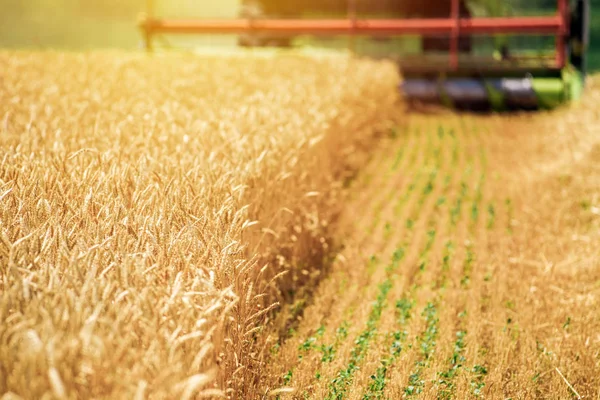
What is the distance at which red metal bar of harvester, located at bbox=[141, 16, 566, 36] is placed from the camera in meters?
12.6

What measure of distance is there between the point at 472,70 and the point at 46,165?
1039cm

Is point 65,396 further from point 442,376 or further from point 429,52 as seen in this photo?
point 429,52

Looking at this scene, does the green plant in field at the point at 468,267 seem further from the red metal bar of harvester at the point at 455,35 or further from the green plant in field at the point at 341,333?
the red metal bar of harvester at the point at 455,35

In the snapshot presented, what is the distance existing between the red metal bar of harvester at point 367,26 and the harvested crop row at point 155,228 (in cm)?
530

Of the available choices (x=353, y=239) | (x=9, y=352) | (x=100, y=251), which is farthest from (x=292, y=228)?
(x=9, y=352)

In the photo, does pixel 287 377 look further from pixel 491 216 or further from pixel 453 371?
pixel 491 216

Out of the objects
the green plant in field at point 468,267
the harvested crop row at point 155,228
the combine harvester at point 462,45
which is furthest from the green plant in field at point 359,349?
the combine harvester at point 462,45

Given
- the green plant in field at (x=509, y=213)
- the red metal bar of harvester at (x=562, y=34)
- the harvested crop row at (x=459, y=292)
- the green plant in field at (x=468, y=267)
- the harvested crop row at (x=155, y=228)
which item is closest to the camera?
the harvested crop row at (x=155, y=228)

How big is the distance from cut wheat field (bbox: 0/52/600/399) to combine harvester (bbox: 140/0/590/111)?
3.64m

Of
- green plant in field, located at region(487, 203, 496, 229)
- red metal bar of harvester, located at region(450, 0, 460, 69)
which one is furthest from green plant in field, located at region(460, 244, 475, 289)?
red metal bar of harvester, located at region(450, 0, 460, 69)

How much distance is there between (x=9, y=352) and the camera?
2020 millimetres

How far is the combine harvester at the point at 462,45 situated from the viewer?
1248 centimetres

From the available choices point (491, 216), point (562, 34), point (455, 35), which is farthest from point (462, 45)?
point (491, 216)

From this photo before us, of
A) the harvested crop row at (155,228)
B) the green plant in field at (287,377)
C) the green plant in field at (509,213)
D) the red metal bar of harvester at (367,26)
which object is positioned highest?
the red metal bar of harvester at (367,26)
